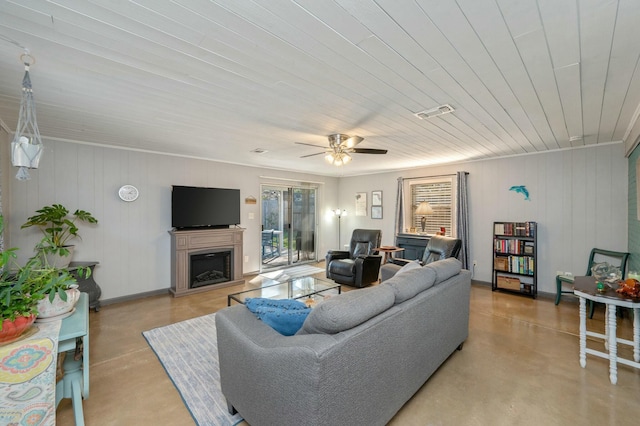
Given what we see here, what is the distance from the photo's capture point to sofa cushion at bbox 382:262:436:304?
188cm

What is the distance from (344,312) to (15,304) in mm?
1777

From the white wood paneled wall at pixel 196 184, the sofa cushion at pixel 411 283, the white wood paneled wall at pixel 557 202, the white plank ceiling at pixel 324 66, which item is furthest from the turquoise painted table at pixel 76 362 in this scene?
the white wood paneled wall at pixel 557 202

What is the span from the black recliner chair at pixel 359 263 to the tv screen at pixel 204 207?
212 centimetres

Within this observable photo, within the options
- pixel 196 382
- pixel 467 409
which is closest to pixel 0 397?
pixel 196 382

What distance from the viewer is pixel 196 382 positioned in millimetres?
2252

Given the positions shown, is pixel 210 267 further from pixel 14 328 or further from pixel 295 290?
pixel 14 328

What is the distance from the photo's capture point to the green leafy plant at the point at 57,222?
3.33 metres

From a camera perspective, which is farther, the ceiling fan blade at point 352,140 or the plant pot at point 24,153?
the ceiling fan blade at point 352,140

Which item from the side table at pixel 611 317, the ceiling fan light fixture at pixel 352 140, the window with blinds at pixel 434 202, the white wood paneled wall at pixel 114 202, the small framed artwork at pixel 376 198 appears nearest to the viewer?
the side table at pixel 611 317

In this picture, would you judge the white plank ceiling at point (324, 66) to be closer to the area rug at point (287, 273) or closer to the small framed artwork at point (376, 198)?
the area rug at point (287, 273)

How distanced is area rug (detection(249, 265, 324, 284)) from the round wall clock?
2.51 m

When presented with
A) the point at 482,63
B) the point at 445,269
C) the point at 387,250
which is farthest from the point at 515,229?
the point at 482,63

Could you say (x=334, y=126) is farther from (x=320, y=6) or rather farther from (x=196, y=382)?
(x=196, y=382)

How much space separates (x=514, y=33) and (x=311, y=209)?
6028 millimetres
